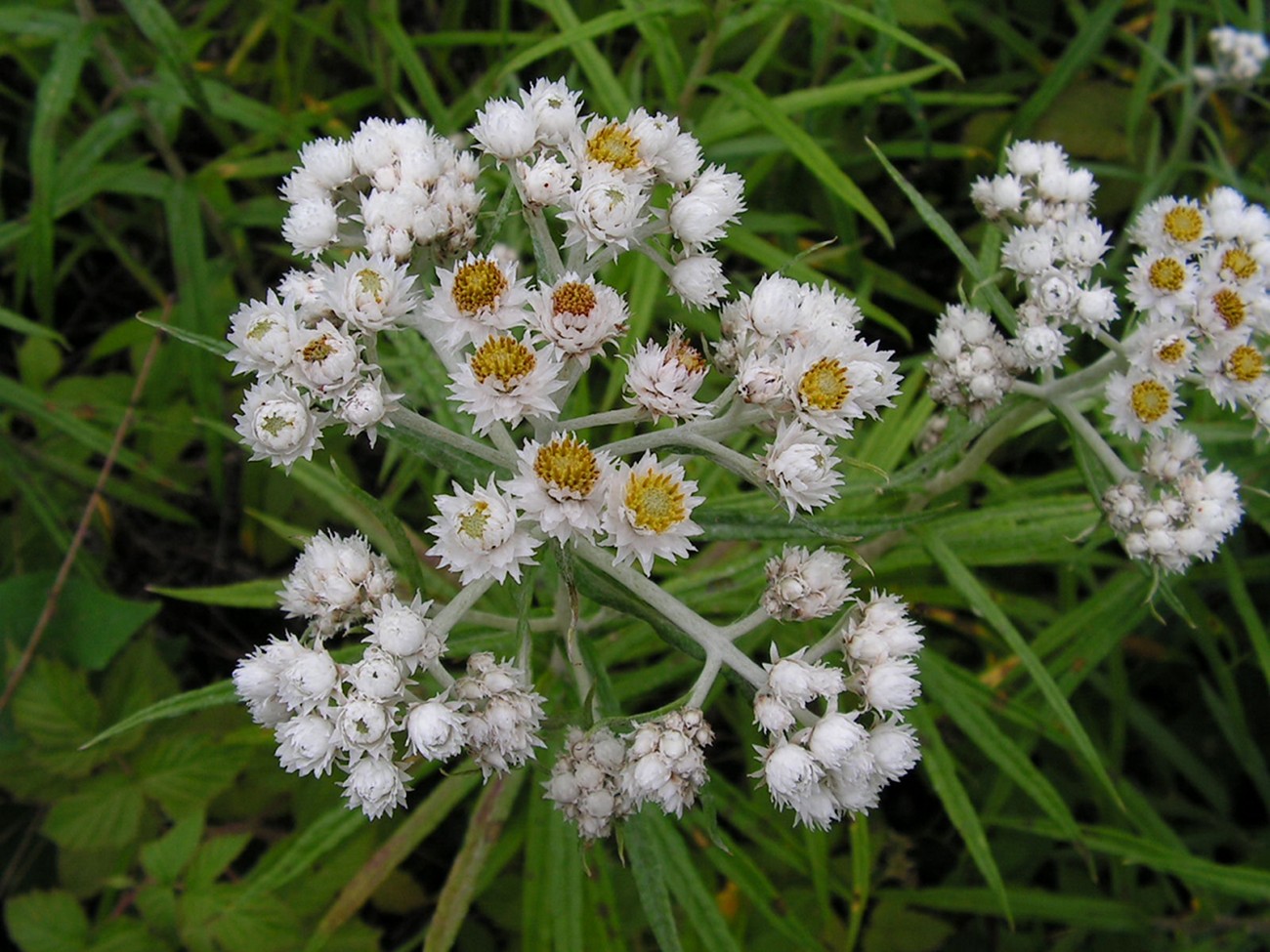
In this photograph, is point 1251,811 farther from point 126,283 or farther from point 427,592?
point 126,283

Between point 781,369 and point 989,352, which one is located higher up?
point 989,352

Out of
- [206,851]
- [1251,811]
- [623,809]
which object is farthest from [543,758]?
[1251,811]

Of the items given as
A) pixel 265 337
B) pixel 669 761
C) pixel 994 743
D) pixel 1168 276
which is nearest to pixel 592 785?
pixel 669 761

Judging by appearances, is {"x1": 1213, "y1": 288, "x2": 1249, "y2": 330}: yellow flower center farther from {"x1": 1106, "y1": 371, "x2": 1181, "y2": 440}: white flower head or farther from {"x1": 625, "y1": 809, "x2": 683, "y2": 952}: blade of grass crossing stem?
{"x1": 625, "y1": 809, "x2": 683, "y2": 952}: blade of grass crossing stem

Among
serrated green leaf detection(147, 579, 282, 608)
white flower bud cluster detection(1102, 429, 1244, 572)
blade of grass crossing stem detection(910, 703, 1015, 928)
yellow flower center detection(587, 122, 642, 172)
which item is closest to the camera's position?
yellow flower center detection(587, 122, 642, 172)

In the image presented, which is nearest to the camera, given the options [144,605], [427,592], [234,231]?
[427,592]

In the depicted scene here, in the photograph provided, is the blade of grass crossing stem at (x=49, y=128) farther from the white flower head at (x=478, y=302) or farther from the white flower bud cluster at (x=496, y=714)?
the white flower bud cluster at (x=496, y=714)

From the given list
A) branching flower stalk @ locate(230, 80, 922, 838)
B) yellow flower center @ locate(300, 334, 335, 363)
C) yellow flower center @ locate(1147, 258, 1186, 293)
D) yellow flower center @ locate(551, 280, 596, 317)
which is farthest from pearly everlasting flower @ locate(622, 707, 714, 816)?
yellow flower center @ locate(1147, 258, 1186, 293)

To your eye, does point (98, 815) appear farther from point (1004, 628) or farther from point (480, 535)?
point (1004, 628)
